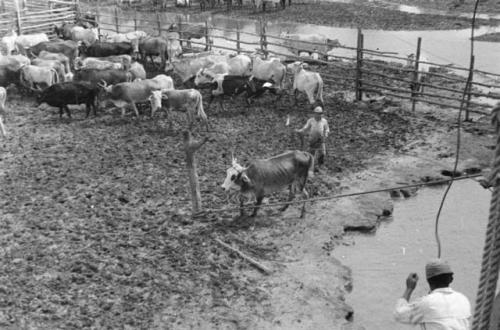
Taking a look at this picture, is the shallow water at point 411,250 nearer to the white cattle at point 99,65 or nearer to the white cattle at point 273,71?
the white cattle at point 273,71

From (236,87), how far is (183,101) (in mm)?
1692

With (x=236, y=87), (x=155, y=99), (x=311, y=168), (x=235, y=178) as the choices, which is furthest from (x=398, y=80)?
→ (x=235, y=178)

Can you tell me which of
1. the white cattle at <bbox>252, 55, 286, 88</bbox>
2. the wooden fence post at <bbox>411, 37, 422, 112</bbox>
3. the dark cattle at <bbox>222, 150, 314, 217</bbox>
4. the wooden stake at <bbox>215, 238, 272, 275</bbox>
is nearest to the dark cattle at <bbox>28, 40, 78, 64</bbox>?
the white cattle at <bbox>252, 55, 286, 88</bbox>

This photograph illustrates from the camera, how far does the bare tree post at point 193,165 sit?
8438 mm

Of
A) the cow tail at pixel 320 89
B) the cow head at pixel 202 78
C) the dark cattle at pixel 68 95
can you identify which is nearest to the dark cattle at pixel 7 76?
the dark cattle at pixel 68 95

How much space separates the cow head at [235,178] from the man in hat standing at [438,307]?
15.1 ft

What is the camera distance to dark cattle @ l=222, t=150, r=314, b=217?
8.61m

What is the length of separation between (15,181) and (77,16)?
55.2ft

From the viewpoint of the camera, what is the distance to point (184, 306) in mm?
6711

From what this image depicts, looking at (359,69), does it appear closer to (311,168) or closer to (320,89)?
(320,89)

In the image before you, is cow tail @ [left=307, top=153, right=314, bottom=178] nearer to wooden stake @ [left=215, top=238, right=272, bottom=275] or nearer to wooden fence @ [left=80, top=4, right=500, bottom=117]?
wooden stake @ [left=215, top=238, right=272, bottom=275]

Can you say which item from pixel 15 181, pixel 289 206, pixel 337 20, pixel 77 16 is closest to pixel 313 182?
pixel 289 206

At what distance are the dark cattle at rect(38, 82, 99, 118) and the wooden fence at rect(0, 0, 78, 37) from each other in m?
9.04

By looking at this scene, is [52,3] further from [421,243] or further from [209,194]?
[421,243]
